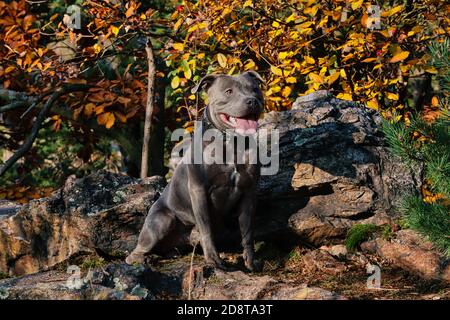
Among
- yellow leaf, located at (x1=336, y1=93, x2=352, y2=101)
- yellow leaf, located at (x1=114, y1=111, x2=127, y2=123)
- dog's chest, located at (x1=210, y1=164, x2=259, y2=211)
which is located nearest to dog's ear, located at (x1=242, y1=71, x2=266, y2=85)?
dog's chest, located at (x1=210, y1=164, x2=259, y2=211)

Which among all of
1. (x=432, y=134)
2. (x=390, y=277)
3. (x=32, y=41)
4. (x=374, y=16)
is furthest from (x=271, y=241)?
(x=32, y=41)

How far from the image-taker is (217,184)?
220 inches

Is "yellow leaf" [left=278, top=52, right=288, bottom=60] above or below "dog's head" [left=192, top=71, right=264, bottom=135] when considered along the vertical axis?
above

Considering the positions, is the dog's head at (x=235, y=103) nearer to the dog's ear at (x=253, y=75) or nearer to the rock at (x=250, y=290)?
the dog's ear at (x=253, y=75)

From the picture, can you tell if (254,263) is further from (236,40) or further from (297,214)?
(236,40)

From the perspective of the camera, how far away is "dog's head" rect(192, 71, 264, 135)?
5.27 metres

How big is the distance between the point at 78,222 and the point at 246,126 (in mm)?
2123

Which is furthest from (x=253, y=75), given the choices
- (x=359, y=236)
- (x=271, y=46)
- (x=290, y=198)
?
(x=271, y=46)

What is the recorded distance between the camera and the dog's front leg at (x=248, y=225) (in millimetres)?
5703

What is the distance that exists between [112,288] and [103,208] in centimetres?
211

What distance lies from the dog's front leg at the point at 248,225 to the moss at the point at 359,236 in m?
0.90

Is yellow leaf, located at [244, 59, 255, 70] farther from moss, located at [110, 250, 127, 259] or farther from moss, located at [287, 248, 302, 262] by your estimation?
moss, located at [110, 250, 127, 259]

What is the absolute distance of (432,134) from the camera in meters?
4.79

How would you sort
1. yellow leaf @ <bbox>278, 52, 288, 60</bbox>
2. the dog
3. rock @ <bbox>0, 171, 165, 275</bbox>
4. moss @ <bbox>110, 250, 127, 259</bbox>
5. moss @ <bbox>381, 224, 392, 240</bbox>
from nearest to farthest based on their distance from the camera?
1. the dog
2. moss @ <bbox>381, 224, 392, 240</bbox>
3. moss @ <bbox>110, 250, 127, 259</bbox>
4. rock @ <bbox>0, 171, 165, 275</bbox>
5. yellow leaf @ <bbox>278, 52, 288, 60</bbox>
